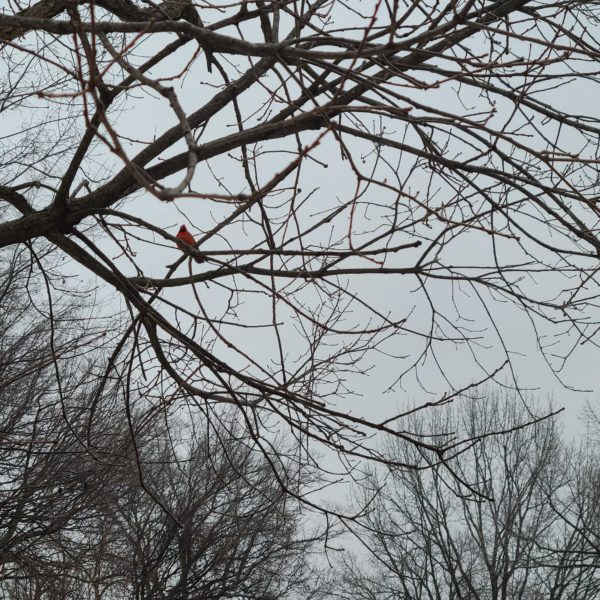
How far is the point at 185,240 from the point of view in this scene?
3.44 metres

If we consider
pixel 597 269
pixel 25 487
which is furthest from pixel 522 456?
pixel 597 269

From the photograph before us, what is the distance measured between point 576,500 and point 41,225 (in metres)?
17.2

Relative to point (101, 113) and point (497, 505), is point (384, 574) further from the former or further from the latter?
point (101, 113)

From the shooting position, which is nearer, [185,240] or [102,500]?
[185,240]

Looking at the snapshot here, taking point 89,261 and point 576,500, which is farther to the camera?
point 576,500

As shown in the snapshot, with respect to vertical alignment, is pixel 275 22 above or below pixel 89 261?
above

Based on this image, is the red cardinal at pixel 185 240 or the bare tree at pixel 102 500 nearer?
the red cardinal at pixel 185 240

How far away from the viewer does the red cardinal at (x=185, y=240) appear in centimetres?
276

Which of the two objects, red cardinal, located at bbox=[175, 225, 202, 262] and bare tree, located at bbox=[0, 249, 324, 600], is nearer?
red cardinal, located at bbox=[175, 225, 202, 262]

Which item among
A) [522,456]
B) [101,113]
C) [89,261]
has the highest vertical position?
[522,456]

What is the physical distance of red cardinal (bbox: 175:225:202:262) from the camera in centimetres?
276

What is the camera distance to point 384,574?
2023 cm

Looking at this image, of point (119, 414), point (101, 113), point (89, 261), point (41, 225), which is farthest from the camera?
point (119, 414)

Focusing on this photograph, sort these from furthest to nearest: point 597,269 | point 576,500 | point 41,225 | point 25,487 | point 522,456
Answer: point 522,456, point 576,500, point 25,487, point 41,225, point 597,269
